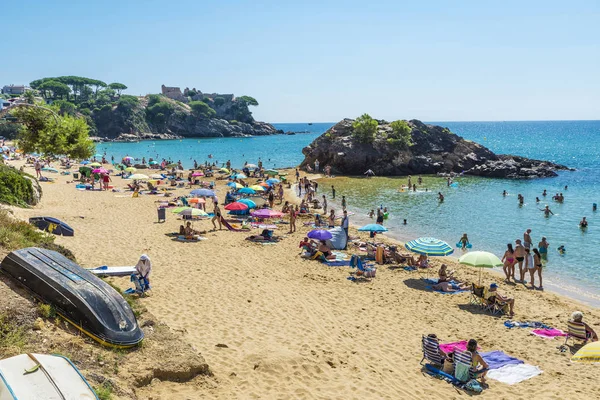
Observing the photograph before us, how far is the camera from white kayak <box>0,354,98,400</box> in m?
4.75

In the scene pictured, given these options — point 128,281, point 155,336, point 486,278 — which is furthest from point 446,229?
point 155,336

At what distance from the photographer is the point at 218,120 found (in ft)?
505

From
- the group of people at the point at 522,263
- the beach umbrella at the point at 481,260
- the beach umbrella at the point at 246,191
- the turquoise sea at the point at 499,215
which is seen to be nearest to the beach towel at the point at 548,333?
the beach umbrella at the point at 481,260

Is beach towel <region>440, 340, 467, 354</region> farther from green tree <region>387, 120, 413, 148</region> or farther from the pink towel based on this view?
green tree <region>387, 120, 413, 148</region>

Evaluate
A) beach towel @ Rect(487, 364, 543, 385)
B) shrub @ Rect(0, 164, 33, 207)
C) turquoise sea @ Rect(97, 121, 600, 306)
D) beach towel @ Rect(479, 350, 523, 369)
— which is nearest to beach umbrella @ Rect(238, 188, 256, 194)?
turquoise sea @ Rect(97, 121, 600, 306)

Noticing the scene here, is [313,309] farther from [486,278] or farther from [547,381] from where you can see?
[486,278]

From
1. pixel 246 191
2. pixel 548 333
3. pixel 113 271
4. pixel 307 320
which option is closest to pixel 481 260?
pixel 548 333

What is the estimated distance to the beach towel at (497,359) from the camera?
31.8ft

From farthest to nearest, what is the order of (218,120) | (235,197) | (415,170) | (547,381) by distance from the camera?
(218,120) < (415,170) < (235,197) < (547,381)

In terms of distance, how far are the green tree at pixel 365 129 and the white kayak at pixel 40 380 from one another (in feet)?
167

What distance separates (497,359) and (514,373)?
0.54 meters

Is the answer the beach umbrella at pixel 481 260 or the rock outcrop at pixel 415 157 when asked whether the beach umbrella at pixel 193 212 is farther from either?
the rock outcrop at pixel 415 157

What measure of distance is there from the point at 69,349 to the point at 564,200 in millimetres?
39562

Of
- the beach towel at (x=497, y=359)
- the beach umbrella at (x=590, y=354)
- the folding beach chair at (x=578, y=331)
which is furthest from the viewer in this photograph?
the folding beach chair at (x=578, y=331)
